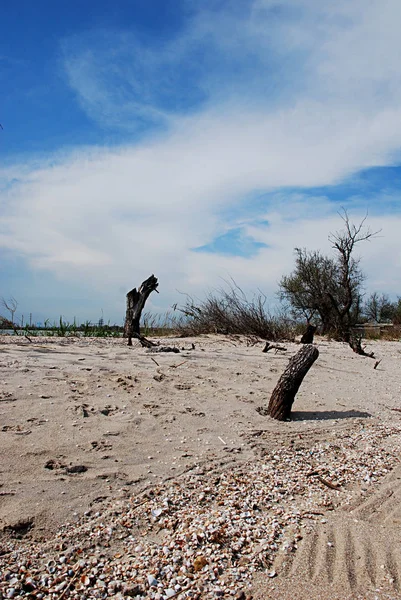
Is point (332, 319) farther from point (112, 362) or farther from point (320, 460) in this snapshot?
point (320, 460)

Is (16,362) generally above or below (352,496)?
above

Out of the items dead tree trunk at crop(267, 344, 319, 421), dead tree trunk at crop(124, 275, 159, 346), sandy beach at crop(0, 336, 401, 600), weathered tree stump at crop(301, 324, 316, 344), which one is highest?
dead tree trunk at crop(124, 275, 159, 346)

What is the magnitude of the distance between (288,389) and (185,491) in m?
2.07

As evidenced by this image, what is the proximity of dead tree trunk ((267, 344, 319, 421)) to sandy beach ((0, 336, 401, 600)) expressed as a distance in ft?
0.56

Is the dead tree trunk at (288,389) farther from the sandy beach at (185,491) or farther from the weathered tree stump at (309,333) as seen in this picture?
the weathered tree stump at (309,333)

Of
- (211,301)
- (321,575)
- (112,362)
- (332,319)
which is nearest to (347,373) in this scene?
(112,362)

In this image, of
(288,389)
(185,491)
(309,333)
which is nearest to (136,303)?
(309,333)

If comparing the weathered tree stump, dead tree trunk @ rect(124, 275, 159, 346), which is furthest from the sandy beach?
dead tree trunk @ rect(124, 275, 159, 346)

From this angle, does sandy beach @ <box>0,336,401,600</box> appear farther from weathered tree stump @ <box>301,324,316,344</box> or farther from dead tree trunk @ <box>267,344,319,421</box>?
weathered tree stump @ <box>301,324,316,344</box>

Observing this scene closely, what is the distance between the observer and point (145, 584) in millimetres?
2070

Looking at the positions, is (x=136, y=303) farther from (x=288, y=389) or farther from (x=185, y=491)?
(x=185, y=491)

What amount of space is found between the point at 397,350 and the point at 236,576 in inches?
471

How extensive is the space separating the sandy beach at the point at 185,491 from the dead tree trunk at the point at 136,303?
21.2ft

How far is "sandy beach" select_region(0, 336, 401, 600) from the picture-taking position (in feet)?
7.03
